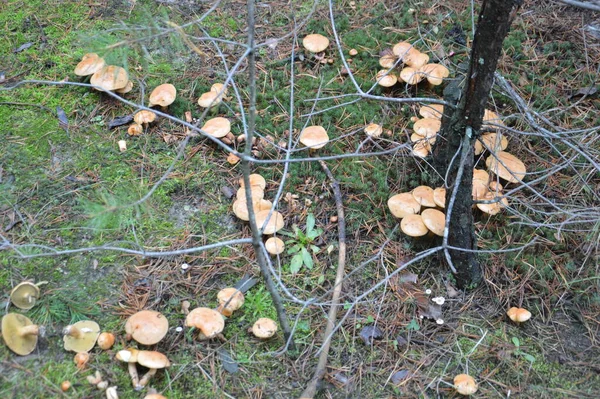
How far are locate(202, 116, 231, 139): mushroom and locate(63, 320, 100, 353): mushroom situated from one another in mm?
1747

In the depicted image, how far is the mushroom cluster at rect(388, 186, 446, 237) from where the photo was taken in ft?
11.9

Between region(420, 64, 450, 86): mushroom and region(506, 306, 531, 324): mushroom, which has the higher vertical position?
region(420, 64, 450, 86): mushroom

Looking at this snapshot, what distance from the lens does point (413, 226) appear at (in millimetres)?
3650

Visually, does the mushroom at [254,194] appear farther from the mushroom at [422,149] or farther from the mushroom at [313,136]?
the mushroom at [422,149]

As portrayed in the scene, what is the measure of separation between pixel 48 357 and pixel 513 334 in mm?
2887

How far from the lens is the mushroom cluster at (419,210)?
363 cm

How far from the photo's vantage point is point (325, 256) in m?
3.75

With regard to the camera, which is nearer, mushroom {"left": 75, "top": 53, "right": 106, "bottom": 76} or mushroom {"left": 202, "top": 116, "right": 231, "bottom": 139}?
mushroom {"left": 202, "top": 116, "right": 231, "bottom": 139}

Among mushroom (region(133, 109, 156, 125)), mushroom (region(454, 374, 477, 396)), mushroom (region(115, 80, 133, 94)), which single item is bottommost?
mushroom (region(454, 374, 477, 396))

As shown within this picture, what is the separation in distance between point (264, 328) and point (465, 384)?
48.8 inches

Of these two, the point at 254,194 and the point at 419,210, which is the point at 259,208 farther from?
the point at 419,210

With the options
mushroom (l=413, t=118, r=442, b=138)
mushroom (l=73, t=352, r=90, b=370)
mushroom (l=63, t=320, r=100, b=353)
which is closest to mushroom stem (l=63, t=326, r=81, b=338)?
mushroom (l=63, t=320, r=100, b=353)

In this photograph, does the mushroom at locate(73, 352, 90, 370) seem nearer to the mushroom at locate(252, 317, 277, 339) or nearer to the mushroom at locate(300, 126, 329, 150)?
the mushroom at locate(252, 317, 277, 339)

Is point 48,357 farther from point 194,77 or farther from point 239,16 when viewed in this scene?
point 239,16
